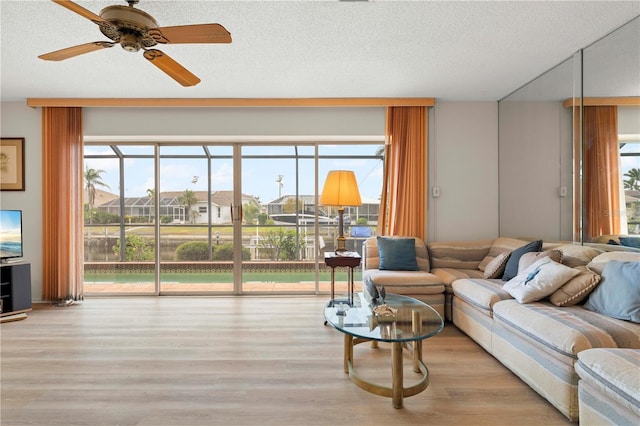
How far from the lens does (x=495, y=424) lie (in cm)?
184

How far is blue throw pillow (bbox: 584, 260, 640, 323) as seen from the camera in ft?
6.89

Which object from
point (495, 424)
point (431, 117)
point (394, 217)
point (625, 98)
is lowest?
point (495, 424)

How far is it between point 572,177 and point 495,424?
244 centimetres

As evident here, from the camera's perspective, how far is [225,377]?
235cm

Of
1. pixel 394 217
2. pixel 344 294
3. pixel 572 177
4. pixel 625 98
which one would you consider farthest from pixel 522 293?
pixel 344 294

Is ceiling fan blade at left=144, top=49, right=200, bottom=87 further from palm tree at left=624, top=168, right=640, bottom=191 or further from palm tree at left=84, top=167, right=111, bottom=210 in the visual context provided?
palm tree at left=624, top=168, right=640, bottom=191

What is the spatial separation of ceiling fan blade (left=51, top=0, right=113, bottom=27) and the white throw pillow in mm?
3281

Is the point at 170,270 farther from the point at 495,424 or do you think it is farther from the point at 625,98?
the point at 625,98

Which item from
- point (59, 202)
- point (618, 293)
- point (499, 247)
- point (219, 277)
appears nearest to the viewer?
point (618, 293)

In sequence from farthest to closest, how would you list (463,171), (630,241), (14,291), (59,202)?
(463,171), (59,202), (14,291), (630,241)

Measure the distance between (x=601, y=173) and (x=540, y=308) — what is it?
1394 mm

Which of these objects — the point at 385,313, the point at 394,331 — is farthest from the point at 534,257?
the point at 394,331

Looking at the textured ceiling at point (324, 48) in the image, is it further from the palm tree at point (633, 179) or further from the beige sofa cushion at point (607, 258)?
the beige sofa cushion at point (607, 258)

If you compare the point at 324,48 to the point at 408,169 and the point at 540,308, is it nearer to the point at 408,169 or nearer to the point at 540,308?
the point at 408,169
